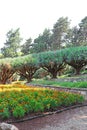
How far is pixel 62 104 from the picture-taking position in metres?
10.4

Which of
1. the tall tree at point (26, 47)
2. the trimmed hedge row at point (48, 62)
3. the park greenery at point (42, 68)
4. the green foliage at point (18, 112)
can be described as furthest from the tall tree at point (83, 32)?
the green foliage at point (18, 112)

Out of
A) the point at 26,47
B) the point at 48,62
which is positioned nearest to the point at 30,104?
the point at 48,62

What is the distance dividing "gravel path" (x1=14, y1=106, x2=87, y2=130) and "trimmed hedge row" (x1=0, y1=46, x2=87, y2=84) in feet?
64.1

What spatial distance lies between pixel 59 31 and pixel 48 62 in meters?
24.3

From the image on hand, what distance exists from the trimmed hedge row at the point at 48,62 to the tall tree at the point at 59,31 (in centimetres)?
2022

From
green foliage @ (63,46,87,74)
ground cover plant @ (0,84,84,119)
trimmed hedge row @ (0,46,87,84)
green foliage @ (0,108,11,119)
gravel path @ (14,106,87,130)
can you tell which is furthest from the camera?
trimmed hedge row @ (0,46,87,84)

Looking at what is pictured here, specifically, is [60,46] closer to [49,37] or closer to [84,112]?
[49,37]

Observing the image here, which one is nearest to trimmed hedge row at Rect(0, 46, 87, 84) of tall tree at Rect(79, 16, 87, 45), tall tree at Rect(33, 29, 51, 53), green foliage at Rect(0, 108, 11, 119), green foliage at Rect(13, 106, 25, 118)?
tall tree at Rect(33, 29, 51, 53)

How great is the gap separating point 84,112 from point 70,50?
64.8 feet

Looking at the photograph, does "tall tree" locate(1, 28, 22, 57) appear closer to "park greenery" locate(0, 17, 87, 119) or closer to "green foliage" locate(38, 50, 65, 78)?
"park greenery" locate(0, 17, 87, 119)

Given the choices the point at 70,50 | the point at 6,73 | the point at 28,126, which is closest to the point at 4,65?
the point at 6,73

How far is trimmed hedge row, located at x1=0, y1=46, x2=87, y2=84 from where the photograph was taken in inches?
1133

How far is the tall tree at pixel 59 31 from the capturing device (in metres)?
52.9

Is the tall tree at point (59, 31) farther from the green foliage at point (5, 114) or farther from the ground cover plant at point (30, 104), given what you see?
the green foliage at point (5, 114)
